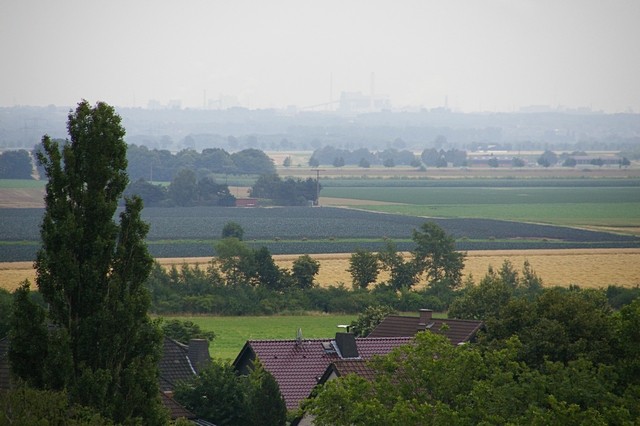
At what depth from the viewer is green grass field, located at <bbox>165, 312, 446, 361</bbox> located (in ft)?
154

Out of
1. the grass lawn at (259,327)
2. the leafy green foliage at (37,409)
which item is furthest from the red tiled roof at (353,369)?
the grass lawn at (259,327)

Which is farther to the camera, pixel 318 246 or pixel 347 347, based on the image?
→ pixel 318 246

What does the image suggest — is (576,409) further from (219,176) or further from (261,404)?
(219,176)

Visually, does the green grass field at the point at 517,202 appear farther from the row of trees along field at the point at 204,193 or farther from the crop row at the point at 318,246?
the crop row at the point at 318,246

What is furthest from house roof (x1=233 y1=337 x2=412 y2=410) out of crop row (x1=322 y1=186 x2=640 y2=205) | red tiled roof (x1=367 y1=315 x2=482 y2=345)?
crop row (x1=322 y1=186 x2=640 y2=205)

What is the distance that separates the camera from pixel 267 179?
145m

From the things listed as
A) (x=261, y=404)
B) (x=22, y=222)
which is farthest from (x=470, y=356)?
(x=22, y=222)

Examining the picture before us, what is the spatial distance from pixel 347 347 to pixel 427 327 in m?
4.01

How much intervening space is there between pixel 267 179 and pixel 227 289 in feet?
275

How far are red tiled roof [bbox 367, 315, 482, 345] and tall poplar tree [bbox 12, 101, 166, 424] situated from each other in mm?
12409

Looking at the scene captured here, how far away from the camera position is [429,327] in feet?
112

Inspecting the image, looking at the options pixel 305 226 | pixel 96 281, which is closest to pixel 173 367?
pixel 96 281

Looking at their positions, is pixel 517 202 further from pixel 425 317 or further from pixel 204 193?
pixel 425 317

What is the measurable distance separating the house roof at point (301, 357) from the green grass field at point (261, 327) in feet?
38.2
